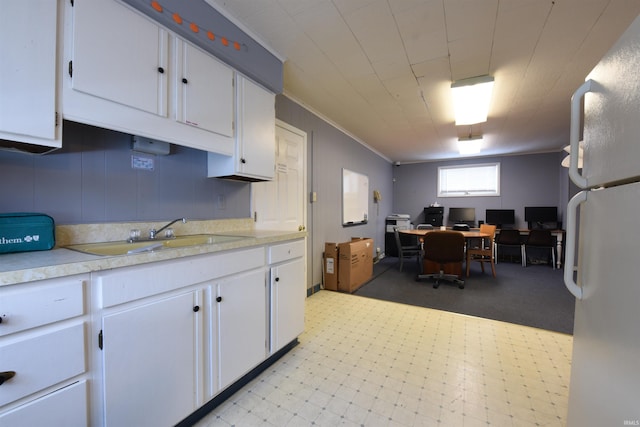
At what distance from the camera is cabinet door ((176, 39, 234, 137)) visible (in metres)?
1.52

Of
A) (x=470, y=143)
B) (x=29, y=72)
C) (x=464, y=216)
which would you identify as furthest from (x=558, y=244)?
(x=29, y=72)

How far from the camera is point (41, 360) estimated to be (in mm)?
834

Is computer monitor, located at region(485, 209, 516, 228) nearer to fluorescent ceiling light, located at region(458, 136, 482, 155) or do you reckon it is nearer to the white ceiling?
fluorescent ceiling light, located at region(458, 136, 482, 155)

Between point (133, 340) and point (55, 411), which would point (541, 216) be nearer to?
point (133, 340)

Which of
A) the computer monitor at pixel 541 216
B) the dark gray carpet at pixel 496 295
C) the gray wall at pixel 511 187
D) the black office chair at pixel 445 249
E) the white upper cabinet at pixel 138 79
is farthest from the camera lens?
the gray wall at pixel 511 187

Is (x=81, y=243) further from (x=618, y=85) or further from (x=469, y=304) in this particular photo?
(x=469, y=304)

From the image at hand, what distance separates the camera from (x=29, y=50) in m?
0.99

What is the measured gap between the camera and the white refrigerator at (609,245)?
610 mm

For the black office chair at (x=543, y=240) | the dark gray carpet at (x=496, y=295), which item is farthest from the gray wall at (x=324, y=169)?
the black office chair at (x=543, y=240)

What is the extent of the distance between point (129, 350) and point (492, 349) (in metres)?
2.47

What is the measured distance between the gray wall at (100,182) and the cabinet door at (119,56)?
0.31m

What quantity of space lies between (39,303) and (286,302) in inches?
52.7

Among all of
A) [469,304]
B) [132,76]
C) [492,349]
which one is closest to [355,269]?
[469,304]

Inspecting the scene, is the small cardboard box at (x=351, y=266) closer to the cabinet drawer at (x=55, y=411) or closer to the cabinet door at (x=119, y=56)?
the cabinet door at (x=119, y=56)
